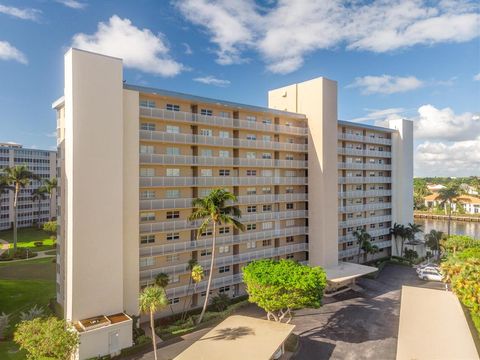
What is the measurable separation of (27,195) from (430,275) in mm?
108703

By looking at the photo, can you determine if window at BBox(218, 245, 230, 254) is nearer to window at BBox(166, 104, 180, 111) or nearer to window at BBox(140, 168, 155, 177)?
window at BBox(140, 168, 155, 177)

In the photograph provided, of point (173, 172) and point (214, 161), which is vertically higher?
point (214, 161)

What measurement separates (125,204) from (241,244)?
16745 millimetres

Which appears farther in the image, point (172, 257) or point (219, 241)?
point (219, 241)

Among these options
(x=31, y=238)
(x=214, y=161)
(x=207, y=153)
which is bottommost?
(x=31, y=238)

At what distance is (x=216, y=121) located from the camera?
130 feet

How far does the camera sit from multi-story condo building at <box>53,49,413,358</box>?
29.4 meters

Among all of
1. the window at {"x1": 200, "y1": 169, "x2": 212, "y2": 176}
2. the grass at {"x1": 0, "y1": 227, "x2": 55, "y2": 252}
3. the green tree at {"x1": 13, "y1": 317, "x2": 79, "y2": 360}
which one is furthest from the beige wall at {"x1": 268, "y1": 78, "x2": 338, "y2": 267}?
the grass at {"x1": 0, "y1": 227, "x2": 55, "y2": 252}

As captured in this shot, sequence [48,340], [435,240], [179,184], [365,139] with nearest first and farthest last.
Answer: [48,340], [179,184], [365,139], [435,240]

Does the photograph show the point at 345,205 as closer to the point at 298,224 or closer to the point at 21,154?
the point at 298,224

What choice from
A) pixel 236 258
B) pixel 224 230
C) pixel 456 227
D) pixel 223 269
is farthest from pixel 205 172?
pixel 456 227

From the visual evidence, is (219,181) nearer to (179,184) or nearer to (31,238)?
(179,184)

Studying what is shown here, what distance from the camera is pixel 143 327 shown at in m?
33.7

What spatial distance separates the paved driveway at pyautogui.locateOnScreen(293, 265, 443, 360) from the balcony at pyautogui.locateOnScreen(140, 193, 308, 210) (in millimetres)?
14269
